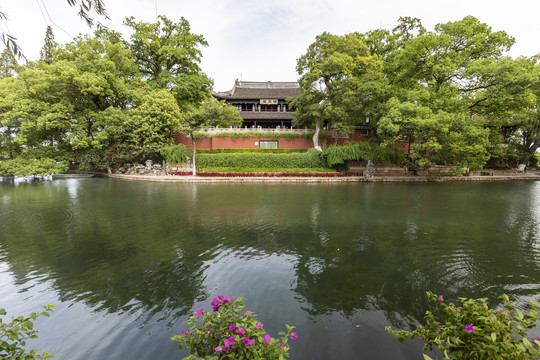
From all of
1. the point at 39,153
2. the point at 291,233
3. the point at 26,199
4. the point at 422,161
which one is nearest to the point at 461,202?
the point at 422,161

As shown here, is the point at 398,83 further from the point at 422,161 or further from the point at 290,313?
the point at 290,313

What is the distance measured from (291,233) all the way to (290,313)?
382 cm

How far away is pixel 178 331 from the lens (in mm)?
3480

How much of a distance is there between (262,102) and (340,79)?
13290mm

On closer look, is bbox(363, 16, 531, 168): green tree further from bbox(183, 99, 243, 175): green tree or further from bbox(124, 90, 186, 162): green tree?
bbox(124, 90, 186, 162): green tree

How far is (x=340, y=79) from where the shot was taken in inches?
897

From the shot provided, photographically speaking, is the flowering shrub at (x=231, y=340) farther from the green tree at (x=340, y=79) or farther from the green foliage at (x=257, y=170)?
the green tree at (x=340, y=79)

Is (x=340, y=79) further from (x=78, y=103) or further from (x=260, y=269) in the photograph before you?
(x=78, y=103)

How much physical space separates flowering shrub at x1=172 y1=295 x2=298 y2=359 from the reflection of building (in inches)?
1226

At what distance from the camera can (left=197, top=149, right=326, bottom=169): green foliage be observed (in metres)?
24.2

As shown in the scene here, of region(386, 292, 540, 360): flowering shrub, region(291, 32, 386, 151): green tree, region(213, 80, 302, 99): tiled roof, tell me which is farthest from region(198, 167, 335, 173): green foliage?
region(386, 292, 540, 360): flowering shrub

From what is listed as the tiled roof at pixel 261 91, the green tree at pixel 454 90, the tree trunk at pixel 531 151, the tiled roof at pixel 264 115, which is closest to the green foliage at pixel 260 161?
the green tree at pixel 454 90

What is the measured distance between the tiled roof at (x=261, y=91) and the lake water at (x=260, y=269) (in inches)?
1035

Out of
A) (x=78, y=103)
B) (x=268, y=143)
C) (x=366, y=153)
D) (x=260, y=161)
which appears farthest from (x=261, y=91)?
(x=78, y=103)
